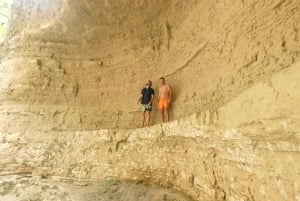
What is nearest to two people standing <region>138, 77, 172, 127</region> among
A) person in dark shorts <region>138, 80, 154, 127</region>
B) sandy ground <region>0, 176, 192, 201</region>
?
person in dark shorts <region>138, 80, 154, 127</region>

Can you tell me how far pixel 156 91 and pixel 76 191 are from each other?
111 inches

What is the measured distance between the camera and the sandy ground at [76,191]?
15.8ft

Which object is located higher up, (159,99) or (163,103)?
(159,99)

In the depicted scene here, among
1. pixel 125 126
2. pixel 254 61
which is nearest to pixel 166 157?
pixel 125 126

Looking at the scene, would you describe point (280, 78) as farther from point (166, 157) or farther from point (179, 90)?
point (179, 90)

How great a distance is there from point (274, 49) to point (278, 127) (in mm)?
1338

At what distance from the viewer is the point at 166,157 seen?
4.95 meters

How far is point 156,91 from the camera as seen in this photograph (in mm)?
6391

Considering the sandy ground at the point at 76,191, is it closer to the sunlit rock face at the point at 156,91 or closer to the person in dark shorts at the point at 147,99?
the sunlit rock face at the point at 156,91

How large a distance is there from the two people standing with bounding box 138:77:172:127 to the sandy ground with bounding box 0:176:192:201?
1.59 meters

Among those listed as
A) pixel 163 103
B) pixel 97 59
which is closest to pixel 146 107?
pixel 163 103

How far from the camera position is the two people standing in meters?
5.88

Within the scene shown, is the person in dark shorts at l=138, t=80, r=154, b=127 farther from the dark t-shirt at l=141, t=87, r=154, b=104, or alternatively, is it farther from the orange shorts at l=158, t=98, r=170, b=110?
A: the orange shorts at l=158, t=98, r=170, b=110

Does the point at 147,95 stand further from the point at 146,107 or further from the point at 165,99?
the point at 165,99
